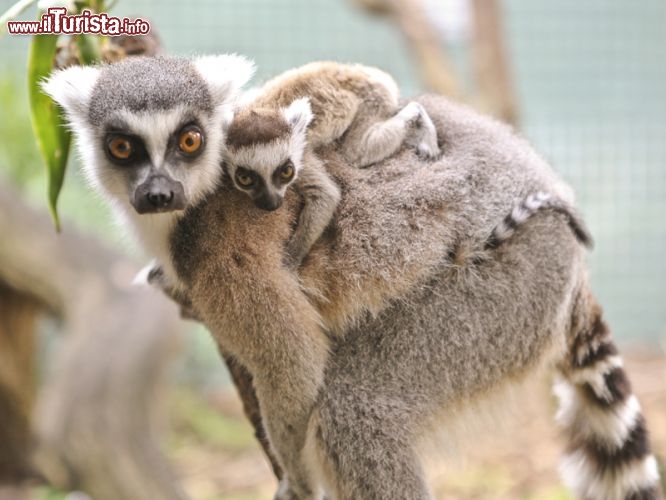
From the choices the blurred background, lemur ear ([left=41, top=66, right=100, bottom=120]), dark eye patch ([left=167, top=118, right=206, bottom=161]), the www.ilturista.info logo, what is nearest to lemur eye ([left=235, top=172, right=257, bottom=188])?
dark eye patch ([left=167, top=118, right=206, bottom=161])

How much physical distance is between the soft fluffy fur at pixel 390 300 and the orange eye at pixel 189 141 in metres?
0.21

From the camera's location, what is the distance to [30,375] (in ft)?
21.5

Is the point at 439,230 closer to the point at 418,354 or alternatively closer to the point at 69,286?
the point at 418,354

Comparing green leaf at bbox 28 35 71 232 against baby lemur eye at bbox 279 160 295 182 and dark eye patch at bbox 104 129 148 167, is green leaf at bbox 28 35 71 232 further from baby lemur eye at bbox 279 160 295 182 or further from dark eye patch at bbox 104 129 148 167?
baby lemur eye at bbox 279 160 295 182

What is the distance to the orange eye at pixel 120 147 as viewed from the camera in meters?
2.56

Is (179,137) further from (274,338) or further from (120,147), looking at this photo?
(274,338)

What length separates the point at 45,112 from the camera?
3053mm

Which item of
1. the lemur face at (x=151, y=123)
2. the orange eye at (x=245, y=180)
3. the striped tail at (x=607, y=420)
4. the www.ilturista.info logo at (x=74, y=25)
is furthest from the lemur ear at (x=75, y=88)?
the striped tail at (x=607, y=420)

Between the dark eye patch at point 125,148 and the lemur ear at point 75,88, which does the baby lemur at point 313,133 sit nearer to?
the dark eye patch at point 125,148

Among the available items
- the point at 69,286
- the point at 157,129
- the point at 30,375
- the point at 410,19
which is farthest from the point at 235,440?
the point at 157,129

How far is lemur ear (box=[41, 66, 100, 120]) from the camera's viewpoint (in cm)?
264

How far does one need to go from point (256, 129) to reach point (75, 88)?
0.56 meters

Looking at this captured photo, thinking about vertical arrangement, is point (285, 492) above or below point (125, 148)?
below

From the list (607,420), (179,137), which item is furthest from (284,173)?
(607,420)
